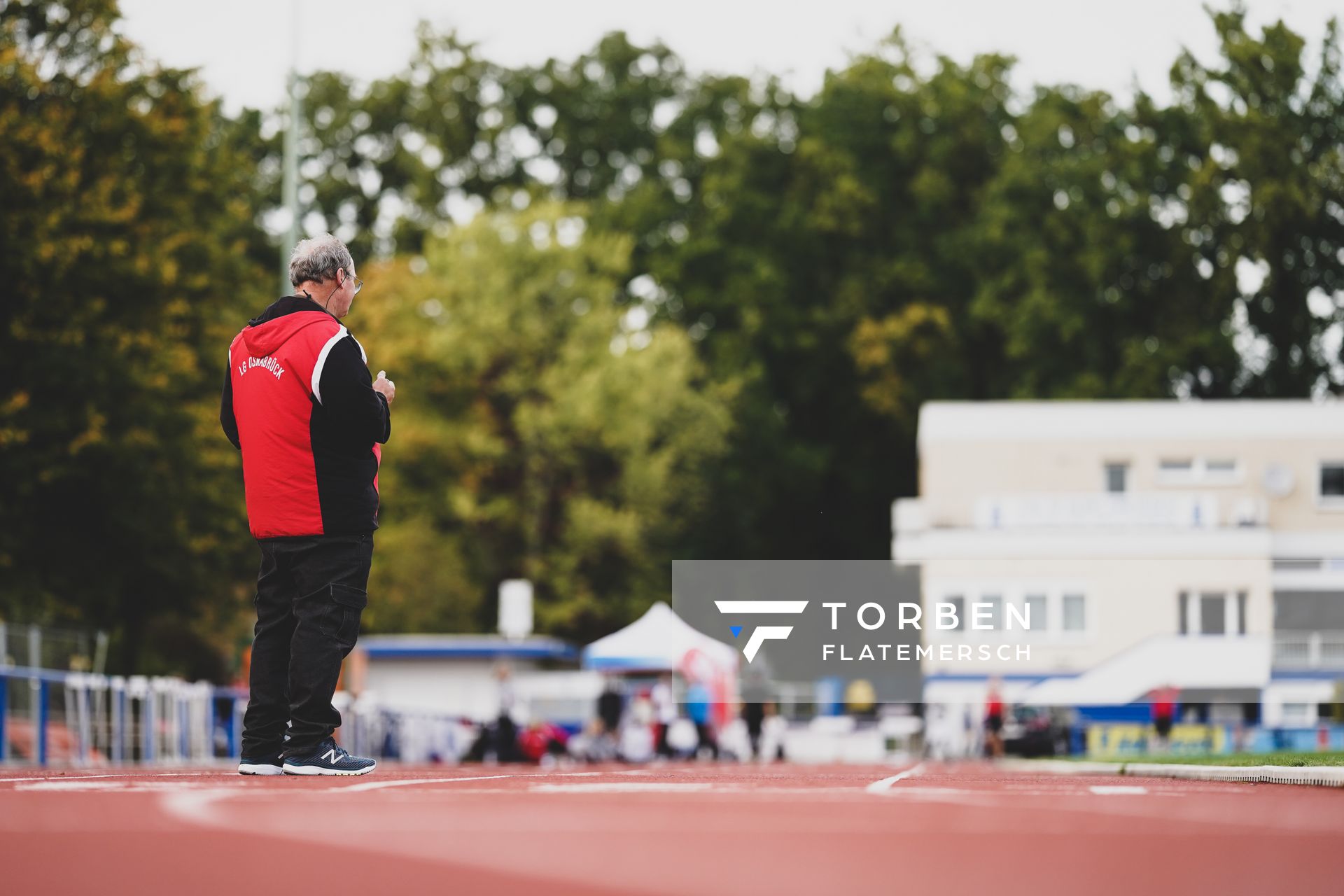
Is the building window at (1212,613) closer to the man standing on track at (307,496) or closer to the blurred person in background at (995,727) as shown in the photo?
the blurred person in background at (995,727)

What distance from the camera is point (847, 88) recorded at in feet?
205

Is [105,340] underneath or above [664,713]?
above

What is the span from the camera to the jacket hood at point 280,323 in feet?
22.8

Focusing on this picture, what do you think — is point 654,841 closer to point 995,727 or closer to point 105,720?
point 105,720

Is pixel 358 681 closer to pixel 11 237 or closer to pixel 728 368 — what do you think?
pixel 11 237

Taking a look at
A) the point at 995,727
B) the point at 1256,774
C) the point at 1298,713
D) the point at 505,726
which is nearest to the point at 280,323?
the point at 1256,774

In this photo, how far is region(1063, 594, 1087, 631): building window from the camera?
54.0 metres

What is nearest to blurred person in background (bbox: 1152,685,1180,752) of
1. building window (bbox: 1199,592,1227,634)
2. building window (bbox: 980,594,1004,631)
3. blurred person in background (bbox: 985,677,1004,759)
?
blurred person in background (bbox: 985,677,1004,759)

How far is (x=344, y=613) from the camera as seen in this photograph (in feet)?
23.0

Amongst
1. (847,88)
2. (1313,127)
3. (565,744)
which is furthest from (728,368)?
(565,744)

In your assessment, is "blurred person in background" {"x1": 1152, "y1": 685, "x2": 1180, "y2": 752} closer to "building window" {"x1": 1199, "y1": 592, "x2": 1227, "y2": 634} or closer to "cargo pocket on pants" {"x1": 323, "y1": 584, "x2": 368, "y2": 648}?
"building window" {"x1": 1199, "y1": 592, "x2": 1227, "y2": 634}

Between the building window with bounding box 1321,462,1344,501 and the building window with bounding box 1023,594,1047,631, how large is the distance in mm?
8950

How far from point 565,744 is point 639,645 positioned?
14.0 feet

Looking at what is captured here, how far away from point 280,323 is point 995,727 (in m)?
28.3
